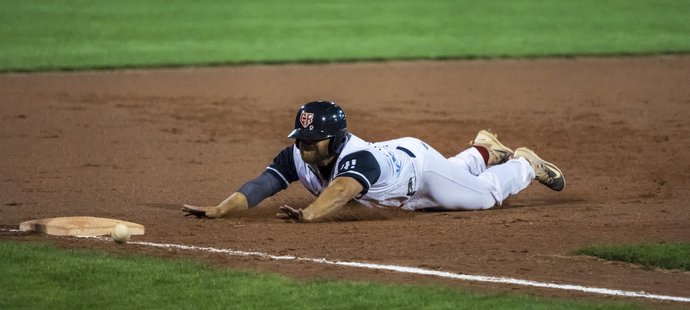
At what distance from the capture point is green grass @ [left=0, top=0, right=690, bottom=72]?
17.4 metres

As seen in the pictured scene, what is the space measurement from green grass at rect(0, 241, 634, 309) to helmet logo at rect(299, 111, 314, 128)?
4.82 feet

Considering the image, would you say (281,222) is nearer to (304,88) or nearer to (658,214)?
(658,214)

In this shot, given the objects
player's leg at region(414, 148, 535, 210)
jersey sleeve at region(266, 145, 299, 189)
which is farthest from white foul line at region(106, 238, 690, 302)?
player's leg at region(414, 148, 535, 210)

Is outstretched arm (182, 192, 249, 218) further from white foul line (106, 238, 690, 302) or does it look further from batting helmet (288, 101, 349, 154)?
white foul line (106, 238, 690, 302)

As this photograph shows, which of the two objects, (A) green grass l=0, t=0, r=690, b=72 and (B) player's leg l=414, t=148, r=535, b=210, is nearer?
(B) player's leg l=414, t=148, r=535, b=210

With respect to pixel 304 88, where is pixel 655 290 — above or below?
below

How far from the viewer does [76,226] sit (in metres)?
7.35

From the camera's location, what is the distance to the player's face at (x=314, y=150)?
7.75 m

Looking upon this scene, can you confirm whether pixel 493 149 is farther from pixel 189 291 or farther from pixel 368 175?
pixel 189 291

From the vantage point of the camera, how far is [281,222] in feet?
26.0

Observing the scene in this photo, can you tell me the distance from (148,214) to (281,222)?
3.18 feet

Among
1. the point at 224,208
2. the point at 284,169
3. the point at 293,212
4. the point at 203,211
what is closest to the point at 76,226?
the point at 203,211

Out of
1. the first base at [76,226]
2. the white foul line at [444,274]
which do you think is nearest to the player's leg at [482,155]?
the white foul line at [444,274]

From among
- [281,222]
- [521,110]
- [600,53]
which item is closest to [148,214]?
[281,222]
